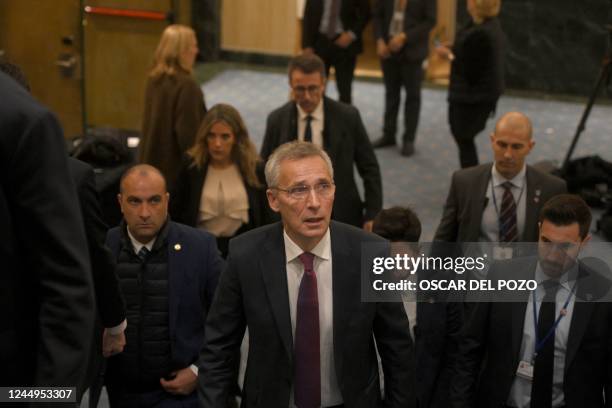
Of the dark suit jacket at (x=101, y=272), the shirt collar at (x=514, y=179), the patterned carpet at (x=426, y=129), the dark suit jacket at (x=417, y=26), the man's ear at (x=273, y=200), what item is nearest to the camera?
the man's ear at (x=273, y=200)

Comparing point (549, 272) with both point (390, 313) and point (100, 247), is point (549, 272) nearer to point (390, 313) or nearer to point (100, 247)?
point (390, 313)

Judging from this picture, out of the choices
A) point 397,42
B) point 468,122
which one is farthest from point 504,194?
point 397,42

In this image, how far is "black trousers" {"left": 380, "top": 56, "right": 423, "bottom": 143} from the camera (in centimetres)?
895

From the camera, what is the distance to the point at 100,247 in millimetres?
3367

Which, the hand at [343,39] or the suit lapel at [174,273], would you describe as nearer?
the suit lapel at [174,273]

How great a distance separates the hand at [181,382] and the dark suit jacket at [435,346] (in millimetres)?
980

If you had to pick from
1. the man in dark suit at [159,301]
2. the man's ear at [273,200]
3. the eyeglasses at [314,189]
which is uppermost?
the eyeglasses at [314,189]

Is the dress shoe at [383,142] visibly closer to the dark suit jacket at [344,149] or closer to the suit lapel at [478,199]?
the dark suit jacket at [344,149]

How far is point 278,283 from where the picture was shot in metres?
3.05

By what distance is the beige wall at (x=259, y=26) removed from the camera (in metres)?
12.0

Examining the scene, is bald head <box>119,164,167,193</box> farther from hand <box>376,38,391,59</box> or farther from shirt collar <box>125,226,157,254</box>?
hand <box>376,38,391,59</box>

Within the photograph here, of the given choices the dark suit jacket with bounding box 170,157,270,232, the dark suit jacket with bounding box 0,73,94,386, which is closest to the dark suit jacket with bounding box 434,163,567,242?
the dark suit jacket with bounding box 170,157,270,232

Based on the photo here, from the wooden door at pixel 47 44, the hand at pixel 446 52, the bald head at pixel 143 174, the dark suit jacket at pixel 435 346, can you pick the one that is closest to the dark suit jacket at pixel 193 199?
the bald head at pixel 143 174

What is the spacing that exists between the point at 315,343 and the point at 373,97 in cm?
824
